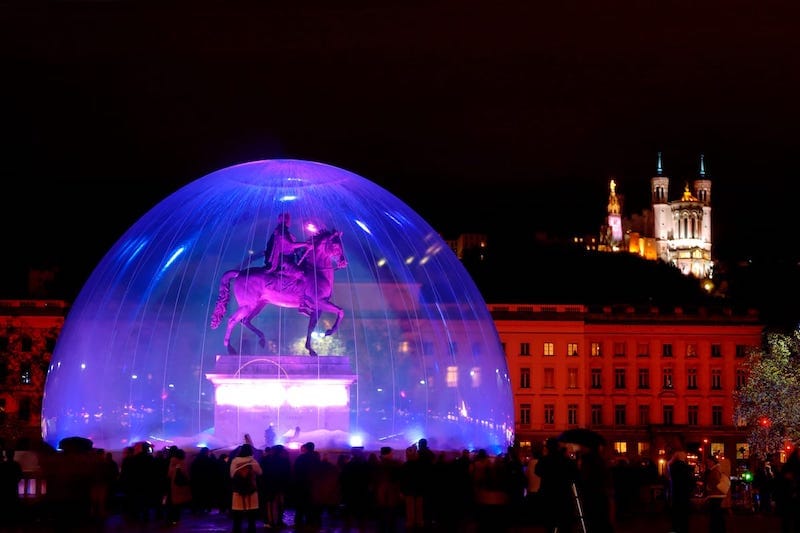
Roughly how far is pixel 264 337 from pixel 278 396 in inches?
109

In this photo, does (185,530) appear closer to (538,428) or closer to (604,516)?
(604,516)

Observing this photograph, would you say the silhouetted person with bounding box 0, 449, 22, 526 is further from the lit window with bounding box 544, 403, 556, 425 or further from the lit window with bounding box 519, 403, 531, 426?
the lit window with bounding box 544, 403, 556, 425

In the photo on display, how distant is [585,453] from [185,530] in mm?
8187

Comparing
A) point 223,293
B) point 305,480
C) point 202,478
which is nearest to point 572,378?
point 223,293

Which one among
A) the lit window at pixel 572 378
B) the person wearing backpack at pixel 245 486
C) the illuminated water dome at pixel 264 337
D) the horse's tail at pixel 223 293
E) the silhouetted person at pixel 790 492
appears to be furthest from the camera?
the lit window at pixel 572 378

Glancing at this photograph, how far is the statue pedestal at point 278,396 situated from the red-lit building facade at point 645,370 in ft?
198

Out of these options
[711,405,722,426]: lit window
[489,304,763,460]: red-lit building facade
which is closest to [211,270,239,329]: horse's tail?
[489,304,763,460]: red-lit building facade

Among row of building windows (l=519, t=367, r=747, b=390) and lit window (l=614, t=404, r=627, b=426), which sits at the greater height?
row of building windows (l=519, t=367, r=747, b=390)

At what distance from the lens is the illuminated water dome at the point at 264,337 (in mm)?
30375

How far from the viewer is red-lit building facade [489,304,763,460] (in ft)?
298

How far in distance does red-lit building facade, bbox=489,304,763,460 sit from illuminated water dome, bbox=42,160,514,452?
54347 millimetres

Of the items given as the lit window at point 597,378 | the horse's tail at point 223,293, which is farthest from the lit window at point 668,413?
the horse's tail at point 223,293

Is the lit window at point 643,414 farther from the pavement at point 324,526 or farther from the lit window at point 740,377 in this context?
the pavement at point 324,526

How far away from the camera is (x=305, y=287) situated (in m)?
30.6
